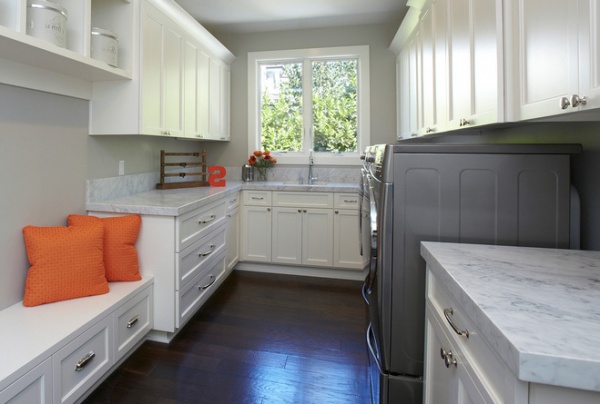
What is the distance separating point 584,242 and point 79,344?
7.49 ft

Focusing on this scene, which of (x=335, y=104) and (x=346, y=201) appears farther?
(x=335, y=104)

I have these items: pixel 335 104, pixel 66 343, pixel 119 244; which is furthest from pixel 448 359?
pixel 335 104

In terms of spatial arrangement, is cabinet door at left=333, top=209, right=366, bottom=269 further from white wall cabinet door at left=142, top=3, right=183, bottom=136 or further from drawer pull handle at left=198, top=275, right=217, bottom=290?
white wall cabinet door at left=142, top=3, right=183, bottom=136

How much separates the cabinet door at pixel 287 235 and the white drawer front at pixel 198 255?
62 cm

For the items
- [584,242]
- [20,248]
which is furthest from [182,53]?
[584,242]

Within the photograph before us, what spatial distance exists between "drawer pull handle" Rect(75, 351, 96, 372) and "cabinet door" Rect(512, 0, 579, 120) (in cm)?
215

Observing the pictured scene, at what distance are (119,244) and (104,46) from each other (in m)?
1.19

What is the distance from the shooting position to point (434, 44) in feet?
7.23

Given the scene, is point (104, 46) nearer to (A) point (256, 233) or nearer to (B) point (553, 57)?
(A) point (256, 233)

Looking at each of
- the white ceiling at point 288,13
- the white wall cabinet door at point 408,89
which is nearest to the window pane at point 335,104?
the white ceiling at point 288,13

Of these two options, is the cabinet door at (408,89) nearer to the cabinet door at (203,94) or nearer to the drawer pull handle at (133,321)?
the cabinet door at (203,94)

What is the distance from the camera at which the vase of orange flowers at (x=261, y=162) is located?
374 centimetres

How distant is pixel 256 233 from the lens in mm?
3438

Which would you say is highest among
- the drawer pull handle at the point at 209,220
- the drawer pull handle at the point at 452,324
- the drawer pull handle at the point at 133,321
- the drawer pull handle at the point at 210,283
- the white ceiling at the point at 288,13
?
the white ceiling at the point at 288,13
